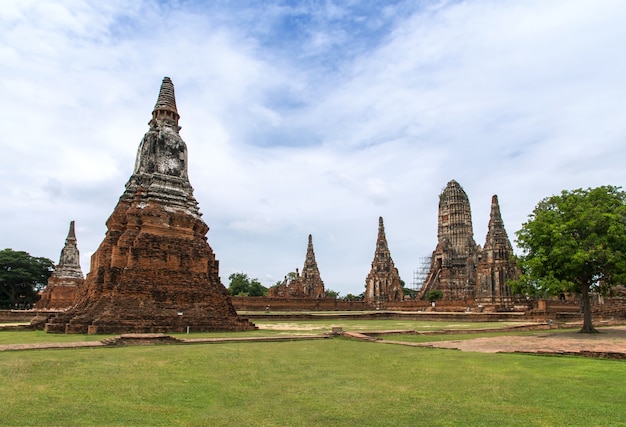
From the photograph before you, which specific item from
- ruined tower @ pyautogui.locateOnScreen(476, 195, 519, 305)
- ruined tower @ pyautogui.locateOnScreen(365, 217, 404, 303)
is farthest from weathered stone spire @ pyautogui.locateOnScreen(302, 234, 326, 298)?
ruined tower @ pyautogui.locateOnScreen(476, 195, 519, 305)

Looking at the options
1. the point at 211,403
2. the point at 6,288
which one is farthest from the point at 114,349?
the point at 6,288

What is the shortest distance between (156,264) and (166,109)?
877 cm

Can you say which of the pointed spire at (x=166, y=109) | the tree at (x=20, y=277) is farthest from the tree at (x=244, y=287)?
the pointed spire at (x=166, y=109)

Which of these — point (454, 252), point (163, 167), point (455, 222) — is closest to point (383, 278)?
point (454, 252)

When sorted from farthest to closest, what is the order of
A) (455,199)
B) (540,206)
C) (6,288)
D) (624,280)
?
(455,199) < (6,288) < (540,206) < (624,280)

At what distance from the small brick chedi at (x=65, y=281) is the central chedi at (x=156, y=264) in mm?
21483

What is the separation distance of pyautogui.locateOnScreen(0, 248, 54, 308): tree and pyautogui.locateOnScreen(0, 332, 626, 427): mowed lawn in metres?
41.3

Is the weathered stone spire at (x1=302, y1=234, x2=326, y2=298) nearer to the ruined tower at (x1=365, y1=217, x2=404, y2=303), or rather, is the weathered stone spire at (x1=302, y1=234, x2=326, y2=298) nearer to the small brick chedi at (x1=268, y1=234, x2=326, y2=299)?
the small brick chedi at (x1=268, y1=234, x2=326, y2=299)

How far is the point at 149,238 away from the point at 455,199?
200 feet

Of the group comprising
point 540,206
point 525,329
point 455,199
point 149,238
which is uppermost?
point 455,199

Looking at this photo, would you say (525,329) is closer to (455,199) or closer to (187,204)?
(187,204)

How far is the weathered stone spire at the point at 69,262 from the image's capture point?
42031 mm

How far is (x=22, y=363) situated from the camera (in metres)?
8.46

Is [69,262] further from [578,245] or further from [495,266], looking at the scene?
[578,245]
